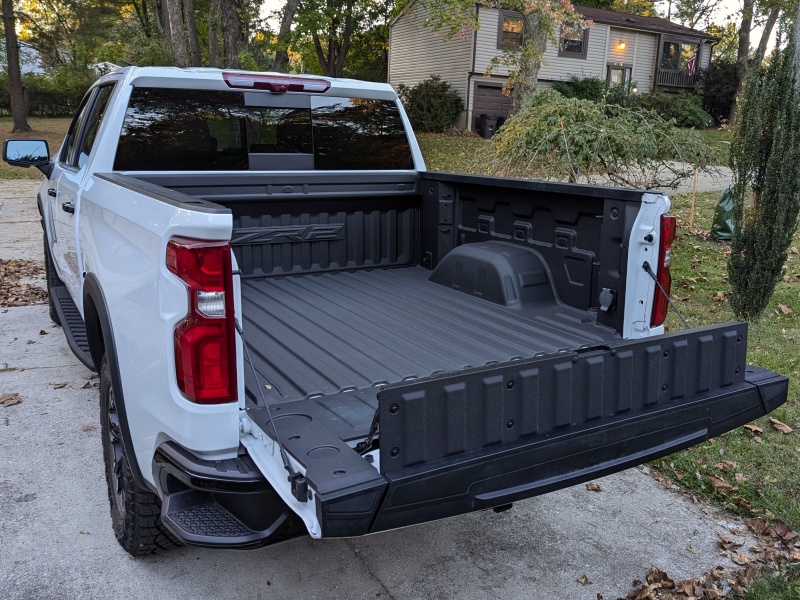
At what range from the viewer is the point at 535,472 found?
2.41 m

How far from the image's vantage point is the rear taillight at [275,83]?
14.6 ft

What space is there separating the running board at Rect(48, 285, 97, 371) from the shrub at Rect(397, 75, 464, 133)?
25016 millimetres

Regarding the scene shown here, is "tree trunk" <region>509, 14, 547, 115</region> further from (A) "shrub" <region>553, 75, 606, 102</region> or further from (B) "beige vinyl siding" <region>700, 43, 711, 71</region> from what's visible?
(B) "beige vinyl siding" <region>700, 43, 711, 71</region>

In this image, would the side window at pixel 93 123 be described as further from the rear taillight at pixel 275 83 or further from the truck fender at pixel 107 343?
the truck fender at pixel 107 343

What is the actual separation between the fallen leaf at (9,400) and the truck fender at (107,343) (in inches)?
74.6

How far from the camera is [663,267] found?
3225mm

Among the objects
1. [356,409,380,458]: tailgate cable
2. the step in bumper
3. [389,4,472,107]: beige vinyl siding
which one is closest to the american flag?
[389,4,472,107]: beige vinyl siding

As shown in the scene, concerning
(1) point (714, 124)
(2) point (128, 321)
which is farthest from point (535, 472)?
(1) point (714, 124)

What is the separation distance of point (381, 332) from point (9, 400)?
2989 mm

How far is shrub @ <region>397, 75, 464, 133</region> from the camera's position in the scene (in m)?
29.2

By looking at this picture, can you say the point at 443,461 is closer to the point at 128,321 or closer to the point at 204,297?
the point at 204,297

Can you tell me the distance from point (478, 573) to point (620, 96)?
27.7 meters

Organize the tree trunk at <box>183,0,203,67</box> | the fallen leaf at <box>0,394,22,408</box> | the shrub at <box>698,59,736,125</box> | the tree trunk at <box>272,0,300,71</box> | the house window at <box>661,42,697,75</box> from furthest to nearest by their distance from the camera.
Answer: the house window at <box>661,42,697,75</box>, the shrub at <box>698,59,736,125</box>, the tree trunk at <box>183,0,203,67</box>, the tree trunk at <box>272,0,300,71</box>, the fallen leaf at <box>0,394,22,408</box>

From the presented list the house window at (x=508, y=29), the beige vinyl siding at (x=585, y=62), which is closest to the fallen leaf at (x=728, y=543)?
the house window at (x=508, y=29)
